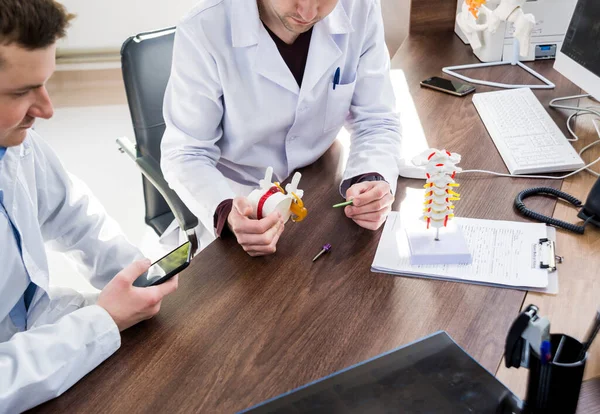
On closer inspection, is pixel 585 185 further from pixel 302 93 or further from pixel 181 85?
pixel 181 85

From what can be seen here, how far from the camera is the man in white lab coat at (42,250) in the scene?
910 millimetres

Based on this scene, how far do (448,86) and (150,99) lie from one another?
2.84 feet

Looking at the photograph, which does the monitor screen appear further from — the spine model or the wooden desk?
the spine model

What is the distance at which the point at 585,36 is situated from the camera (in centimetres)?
159

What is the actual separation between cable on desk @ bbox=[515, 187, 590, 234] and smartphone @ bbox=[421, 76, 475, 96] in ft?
1.83

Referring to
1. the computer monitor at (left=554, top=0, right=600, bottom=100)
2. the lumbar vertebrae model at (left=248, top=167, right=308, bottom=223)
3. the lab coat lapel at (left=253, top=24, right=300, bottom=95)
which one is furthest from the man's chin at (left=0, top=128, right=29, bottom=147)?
the computer monitor at (left=554, top=0, right=600, bottom=100)

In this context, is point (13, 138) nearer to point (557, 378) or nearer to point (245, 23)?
point (245, 23)

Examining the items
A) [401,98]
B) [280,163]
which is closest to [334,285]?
[280,163]

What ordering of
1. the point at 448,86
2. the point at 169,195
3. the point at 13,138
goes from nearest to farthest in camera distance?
the point at 13,138, the point at 169,195, the point at 448,86

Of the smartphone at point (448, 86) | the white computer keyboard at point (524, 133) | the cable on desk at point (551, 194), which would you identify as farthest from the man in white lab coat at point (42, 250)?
the smartphone at point (448, 86)

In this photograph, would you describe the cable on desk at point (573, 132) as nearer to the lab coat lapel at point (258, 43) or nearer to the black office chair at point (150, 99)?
the lab coat lapel at point (258, 43)

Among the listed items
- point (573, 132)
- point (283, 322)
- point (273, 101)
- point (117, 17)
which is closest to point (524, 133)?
point (573, 132)

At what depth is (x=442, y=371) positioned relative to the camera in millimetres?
884

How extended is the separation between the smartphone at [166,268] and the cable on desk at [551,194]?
26.5 inches
